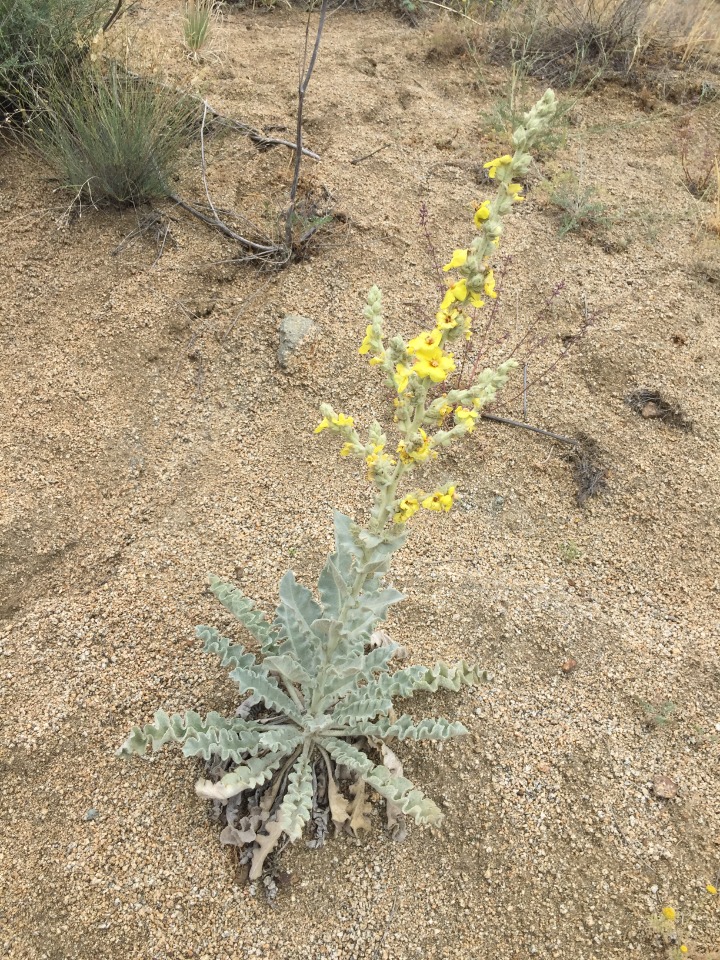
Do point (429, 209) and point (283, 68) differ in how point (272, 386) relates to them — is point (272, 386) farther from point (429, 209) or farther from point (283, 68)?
point (283, 68)

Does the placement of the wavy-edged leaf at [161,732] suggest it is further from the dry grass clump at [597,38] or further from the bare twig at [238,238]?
the dry grass clump at [597,38]

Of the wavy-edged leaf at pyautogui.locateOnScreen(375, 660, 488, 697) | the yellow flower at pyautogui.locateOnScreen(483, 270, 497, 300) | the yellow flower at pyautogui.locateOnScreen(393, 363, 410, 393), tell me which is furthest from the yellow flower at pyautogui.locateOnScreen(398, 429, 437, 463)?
the wavy-edged leaf at pyautogui.locateOnScreen(375, 660, 488, 697)

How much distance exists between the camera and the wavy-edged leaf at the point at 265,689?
1869 millimetres

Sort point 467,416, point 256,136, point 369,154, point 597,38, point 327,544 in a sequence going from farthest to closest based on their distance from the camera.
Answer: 1. point 597,38
2. point 369,154
3. point 256,136
4. point 327,544
5. point 467,416

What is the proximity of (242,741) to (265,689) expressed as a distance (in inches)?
5.7

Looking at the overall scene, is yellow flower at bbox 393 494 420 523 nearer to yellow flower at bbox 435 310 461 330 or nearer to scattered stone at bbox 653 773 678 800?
yellow flower at bbox 435 310 461 330

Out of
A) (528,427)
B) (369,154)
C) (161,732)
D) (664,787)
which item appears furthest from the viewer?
(369,154)

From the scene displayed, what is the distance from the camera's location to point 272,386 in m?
2.93

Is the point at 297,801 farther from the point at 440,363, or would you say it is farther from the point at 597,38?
the point at 597,38

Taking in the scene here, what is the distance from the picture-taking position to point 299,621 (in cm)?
193

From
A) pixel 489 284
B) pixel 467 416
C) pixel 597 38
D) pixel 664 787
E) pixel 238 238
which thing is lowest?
pixel 664 787

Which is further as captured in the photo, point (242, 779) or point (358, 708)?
point (358, 708)

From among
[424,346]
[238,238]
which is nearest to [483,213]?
[424,346]

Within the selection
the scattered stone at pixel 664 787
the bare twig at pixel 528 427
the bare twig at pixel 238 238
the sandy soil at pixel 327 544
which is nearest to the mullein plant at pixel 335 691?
the sandy soil at pixel 327 544
